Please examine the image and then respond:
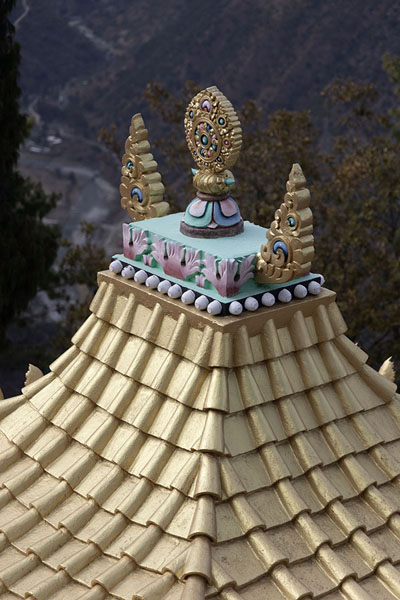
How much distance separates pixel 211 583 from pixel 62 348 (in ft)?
38.1

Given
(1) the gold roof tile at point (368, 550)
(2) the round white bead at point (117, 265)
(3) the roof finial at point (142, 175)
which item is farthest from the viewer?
(3) the roof finial at point (142, 175)

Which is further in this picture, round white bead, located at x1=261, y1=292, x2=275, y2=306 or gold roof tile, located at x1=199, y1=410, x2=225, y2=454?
round white bead, located at x1=261, y1=292, x2=275, y2=306

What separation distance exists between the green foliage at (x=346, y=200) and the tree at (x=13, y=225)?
2653 millimetres

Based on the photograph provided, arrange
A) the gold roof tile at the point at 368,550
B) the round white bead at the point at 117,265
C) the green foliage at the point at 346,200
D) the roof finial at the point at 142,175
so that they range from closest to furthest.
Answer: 1. the gold roof tile at the point at 368,550
2. the round white bead at the point at 117,265
3. the roof finial at the point at 142,175
4. the green foliage at the point at 346,200

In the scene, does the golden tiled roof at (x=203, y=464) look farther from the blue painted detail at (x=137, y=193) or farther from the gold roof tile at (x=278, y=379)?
the blue painted detail at (x=137, y=193)

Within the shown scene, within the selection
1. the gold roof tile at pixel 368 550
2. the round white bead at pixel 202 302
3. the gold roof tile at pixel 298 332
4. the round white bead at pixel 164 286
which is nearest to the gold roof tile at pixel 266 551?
the gold roof tile at pixel 368 550

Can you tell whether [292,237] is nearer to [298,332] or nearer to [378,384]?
[298,332]

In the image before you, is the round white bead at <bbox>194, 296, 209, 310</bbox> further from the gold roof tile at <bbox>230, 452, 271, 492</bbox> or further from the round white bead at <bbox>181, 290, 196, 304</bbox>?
the gold roof tile at <bbox>230, 452, 271, 492</bbox>

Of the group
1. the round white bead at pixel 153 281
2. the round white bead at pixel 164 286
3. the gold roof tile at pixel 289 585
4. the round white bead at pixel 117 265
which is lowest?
the gold roof tile at pixel 289 585

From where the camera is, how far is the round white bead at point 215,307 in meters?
3.96

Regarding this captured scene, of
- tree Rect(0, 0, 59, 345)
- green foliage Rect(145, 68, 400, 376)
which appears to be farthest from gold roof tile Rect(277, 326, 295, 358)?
tree Rect(0, 0, 59, 345)

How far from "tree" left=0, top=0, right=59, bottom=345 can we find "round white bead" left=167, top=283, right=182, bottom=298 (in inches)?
343

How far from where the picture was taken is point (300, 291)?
4.21m

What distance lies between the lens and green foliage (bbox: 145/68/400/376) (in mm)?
12633
